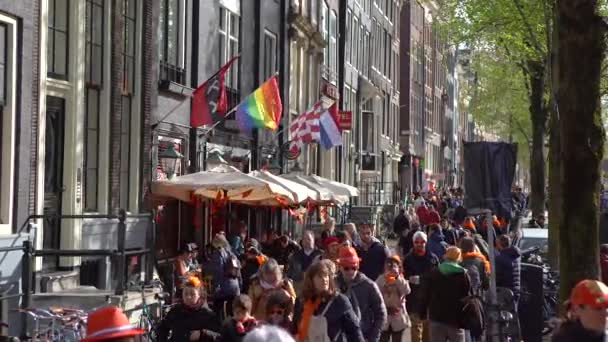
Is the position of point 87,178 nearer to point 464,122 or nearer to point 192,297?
point 192,297

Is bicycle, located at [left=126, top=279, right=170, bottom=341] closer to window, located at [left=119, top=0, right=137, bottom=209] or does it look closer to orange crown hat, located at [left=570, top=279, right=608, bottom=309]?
window, located at [left=119, top=0, right=137, bottom=209]

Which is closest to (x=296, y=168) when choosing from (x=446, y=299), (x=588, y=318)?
(x=446, y=299)

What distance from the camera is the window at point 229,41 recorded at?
81.4ft

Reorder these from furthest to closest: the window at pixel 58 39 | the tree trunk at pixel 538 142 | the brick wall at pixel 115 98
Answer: the tree trunk at pixel 538 142 → the brick wall at pixel 115 98 → the window at pixel 58 39

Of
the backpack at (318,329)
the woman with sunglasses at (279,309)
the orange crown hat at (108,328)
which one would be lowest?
the backpack at (318,329)

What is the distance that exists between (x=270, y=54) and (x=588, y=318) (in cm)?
2296

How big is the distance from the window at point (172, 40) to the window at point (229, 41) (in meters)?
2.79

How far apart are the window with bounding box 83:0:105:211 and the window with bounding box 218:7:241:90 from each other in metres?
7.75

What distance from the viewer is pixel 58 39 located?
1579 cm

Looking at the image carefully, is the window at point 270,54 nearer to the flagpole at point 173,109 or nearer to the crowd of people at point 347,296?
the flagpole at point 173,109

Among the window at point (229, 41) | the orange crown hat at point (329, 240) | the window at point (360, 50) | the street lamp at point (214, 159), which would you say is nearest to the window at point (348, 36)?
the window at point (360, 50)

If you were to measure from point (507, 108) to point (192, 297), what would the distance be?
180 feet

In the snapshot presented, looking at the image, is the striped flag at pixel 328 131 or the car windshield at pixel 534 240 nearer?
the car windshield at pixel 534 240

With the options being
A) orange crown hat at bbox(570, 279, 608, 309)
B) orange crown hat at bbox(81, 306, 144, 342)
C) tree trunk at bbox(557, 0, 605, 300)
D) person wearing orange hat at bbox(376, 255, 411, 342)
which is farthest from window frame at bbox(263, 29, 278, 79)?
orange crown hat at bbox(81, 306, 144, 342)
